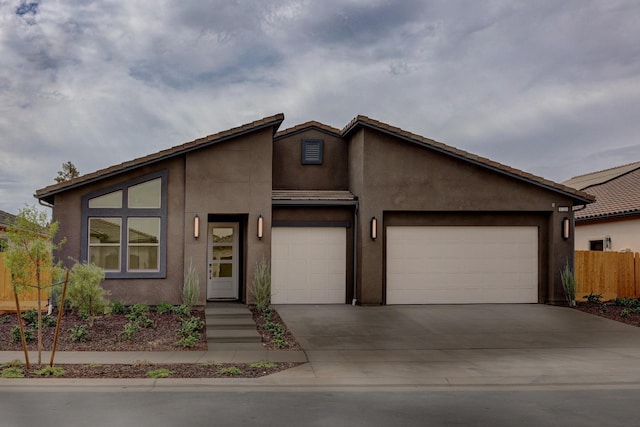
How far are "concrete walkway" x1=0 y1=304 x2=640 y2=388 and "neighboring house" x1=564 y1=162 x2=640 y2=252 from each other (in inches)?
297

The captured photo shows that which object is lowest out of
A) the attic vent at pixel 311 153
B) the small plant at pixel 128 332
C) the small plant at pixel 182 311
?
the small plant at pixel 128 332

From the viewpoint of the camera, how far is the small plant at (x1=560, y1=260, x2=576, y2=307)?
59.8 feet

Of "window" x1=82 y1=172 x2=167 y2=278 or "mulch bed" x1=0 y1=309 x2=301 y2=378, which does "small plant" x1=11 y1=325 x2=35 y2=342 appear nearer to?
"mulch bed" x1=0 y1=309 x2=301 y2=378

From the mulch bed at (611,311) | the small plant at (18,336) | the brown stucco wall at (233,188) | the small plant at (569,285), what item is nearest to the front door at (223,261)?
the brown stucco wall at (233,188)

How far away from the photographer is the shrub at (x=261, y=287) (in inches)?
656

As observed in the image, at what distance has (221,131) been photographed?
17.2 meters

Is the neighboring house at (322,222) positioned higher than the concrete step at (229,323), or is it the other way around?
the neighboring house at (322,222)

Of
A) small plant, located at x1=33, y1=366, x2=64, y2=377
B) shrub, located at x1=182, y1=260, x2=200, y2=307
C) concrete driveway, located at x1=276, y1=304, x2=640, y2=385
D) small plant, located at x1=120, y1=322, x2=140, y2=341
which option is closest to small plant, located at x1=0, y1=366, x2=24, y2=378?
small plant, located at x1=33, y1=366, x2=64, y2=377

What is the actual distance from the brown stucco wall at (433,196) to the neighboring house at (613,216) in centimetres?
592

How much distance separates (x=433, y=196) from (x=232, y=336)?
770cm

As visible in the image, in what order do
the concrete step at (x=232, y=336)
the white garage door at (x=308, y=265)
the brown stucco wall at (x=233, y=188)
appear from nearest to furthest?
the concrete step at (x=232, y=336) → the brown stucco wall at (x=233, y=188) → the white garage door at (x=308, y=265)

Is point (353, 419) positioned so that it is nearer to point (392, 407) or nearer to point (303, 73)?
point (392, 407)

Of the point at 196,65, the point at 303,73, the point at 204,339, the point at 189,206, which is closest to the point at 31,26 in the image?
the point at 196,65

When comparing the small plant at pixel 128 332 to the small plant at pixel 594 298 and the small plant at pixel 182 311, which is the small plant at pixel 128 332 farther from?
the small plant at pixel 594 298
